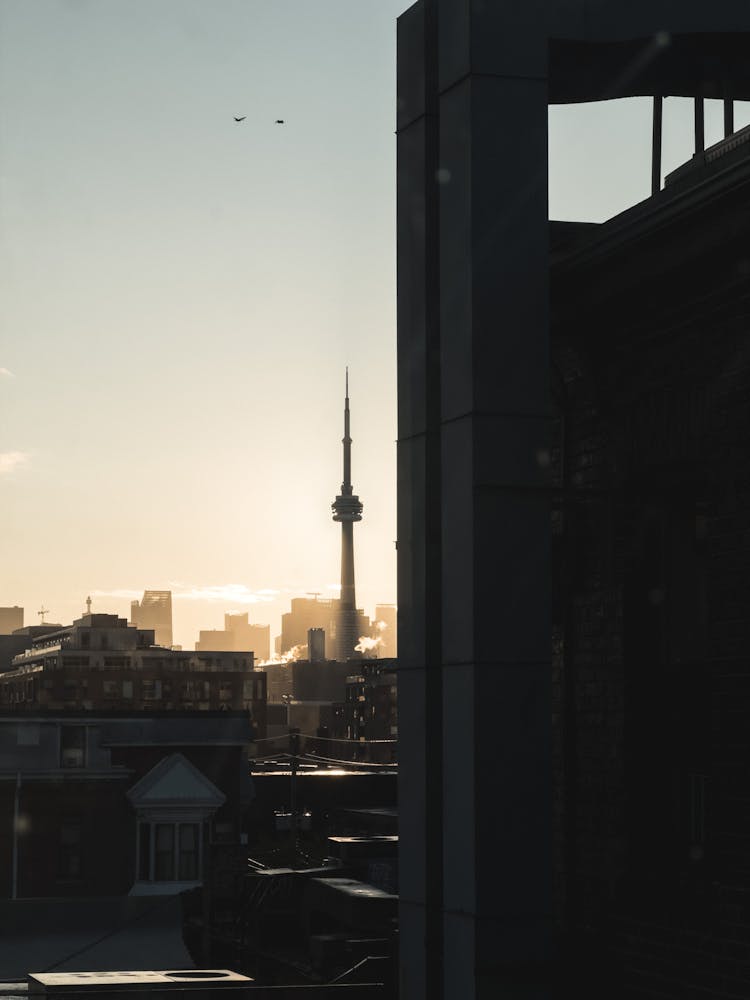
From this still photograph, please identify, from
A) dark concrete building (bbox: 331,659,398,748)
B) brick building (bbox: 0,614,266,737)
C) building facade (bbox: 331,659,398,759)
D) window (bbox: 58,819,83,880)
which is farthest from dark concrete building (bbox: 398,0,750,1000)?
building facade (bbox: 331,659,398,759)

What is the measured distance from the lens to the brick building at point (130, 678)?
14088 cm

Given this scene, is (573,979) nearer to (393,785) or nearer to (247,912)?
(247,912)

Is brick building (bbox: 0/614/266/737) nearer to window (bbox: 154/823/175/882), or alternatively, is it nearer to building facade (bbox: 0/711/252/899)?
building facade (bbox: 0/711/252/899)

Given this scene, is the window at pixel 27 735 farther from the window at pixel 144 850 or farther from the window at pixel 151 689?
the window at pixel 151 689

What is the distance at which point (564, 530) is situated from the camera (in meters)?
13.8

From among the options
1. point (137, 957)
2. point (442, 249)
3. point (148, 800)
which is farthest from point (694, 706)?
point (148, 800)

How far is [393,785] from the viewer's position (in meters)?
79.0

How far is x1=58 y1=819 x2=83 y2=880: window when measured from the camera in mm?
54688

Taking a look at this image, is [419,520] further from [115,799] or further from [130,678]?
[130,678]

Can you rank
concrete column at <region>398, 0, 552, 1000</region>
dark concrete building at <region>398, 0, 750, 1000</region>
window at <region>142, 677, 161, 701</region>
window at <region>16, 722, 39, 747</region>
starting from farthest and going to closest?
window at <region>142, 677, 161, 701</region> < window at <region>16, 722, 39, 747</region> < concrete column at <region>398, 0, 552, 1000</region> < dark concrete building at <region>398, 0, 750, 1000</region>

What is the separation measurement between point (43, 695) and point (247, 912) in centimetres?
10853

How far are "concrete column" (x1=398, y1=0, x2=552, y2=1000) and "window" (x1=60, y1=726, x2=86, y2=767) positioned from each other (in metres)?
45.7

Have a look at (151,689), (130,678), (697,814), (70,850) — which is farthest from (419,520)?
(130,678)

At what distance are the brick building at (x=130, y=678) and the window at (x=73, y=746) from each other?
78913 mm
